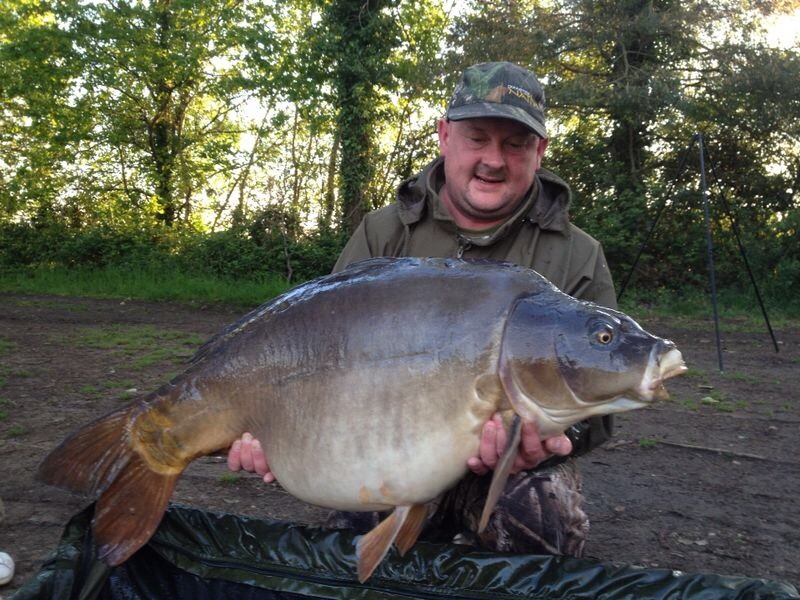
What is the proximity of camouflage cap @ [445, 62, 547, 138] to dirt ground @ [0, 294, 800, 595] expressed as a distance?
1264 mm

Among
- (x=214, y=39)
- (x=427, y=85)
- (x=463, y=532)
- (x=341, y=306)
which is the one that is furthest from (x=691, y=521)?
(x=214, y=39)

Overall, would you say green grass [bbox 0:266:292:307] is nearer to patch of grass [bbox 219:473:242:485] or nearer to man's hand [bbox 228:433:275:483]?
patch of grass [bbox 219:473:242:485]

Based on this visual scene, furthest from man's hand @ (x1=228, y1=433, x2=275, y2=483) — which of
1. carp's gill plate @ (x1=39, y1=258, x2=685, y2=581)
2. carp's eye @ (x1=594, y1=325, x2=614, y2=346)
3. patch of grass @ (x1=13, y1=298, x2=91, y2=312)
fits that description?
patch of grass @ (x1=13, y1=298, x2=91, y2=312)

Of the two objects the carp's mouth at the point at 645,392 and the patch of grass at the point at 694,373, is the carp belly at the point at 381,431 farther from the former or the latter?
the patch of grass at the point at 694,373

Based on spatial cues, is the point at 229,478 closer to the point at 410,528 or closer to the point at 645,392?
the point at 410,528

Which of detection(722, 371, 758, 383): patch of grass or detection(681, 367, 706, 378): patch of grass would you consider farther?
detection(681, 367, 706, 378): patch of grass

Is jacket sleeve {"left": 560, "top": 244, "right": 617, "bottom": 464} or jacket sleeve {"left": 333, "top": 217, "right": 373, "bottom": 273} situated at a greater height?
jacket sleeve {"left": 333, "top": 217, "right": 373, "bottom": 273}

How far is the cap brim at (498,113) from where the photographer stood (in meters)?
1.78

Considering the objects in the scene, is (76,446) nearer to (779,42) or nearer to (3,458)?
(3,458)

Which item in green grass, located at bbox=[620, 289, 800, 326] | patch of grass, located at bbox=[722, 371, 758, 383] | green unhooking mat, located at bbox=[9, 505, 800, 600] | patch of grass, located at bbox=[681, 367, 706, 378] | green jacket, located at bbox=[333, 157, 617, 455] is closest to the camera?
green unhooking mat, located at bbox=[9, 505, 800, 600]

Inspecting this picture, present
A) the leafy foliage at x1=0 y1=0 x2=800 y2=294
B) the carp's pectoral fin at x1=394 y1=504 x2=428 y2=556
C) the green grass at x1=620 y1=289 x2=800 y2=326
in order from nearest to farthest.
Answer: the carp's pectoral fin at x1=394 y1=504 x2=428 y2=556 < the green grass at x1=620 y1=289 x2=800 y2=326 < the leafy foliage at x1=0 y1=0 x2=800 y2=294

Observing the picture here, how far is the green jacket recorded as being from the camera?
193cm

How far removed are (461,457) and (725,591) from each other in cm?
59

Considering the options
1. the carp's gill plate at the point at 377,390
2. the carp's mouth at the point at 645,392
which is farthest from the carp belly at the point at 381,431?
the carp's mouth at the point at 645,392
